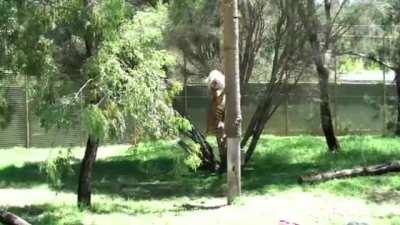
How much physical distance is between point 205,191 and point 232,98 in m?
2.67

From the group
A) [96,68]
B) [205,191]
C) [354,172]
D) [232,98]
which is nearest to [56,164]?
[96,68]

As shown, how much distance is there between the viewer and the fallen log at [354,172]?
1573 centimetres

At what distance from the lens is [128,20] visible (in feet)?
39.5

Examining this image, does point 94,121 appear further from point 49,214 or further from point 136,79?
point 49,214

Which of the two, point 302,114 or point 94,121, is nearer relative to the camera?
point 94,121

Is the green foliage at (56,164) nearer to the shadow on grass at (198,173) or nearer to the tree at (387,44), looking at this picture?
the shadow on grass at (198,173)

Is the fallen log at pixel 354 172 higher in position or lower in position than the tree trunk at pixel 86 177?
lower

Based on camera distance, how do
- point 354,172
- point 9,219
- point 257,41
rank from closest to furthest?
point 9,219, point 354,172, point 257,41

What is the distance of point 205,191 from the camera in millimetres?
15750

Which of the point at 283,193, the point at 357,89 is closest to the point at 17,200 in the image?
the point at 283,193

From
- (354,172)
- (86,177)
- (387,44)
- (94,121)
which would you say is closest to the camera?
(94,121)

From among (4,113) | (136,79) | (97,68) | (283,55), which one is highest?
(283,55)

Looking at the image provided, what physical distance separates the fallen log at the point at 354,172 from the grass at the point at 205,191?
0.72 ft

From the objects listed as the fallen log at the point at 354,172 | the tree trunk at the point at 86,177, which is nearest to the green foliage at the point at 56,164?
the tree trunk at the point at 86,177
